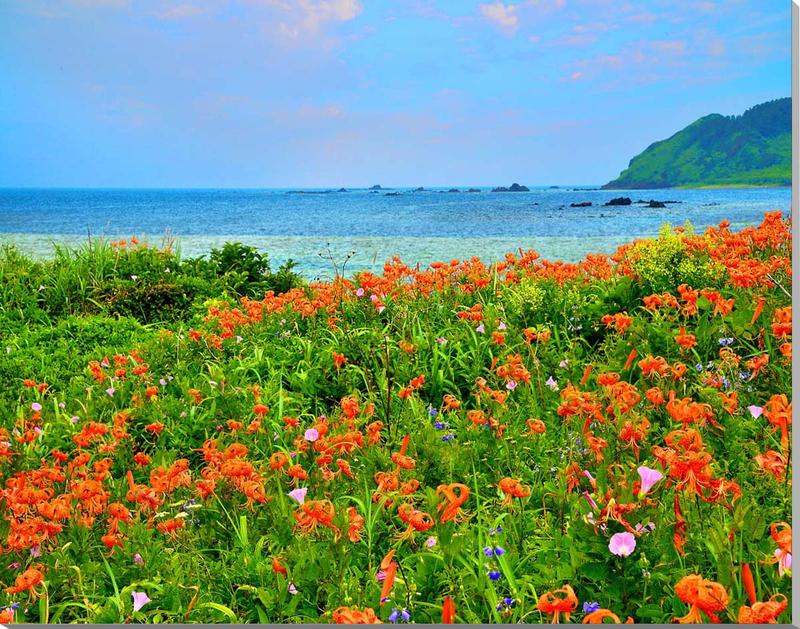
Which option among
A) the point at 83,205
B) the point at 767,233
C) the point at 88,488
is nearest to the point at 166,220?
the point at 83,205

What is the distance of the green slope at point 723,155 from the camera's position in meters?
5.71

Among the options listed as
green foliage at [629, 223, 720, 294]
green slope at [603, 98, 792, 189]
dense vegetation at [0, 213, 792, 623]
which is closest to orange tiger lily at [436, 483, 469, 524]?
dense vegetation at [0, 213, 792, 623]

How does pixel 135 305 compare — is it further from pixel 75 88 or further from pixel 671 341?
pixel 671 341

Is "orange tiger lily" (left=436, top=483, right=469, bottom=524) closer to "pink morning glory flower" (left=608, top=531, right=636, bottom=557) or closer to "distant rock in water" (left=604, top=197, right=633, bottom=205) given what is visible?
"pink morning glory flower" (left=608, top=531, right=636, bottom=557)

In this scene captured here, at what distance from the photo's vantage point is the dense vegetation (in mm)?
1901

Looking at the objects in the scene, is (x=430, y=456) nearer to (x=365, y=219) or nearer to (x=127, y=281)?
(x=127, y=281)

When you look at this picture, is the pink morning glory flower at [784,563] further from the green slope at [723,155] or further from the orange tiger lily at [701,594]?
the green slope at [723,155]

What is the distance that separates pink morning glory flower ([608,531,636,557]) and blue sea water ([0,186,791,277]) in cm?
544

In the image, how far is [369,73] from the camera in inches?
161

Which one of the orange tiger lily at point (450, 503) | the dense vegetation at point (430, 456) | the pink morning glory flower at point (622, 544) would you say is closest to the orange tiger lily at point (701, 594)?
the dense vegetation at point (430, 456)

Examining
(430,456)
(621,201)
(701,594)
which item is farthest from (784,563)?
(621,201)

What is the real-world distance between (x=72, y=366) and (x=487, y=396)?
3.40 m

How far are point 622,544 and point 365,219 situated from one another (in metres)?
14.9

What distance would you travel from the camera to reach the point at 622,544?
5.73 ft
